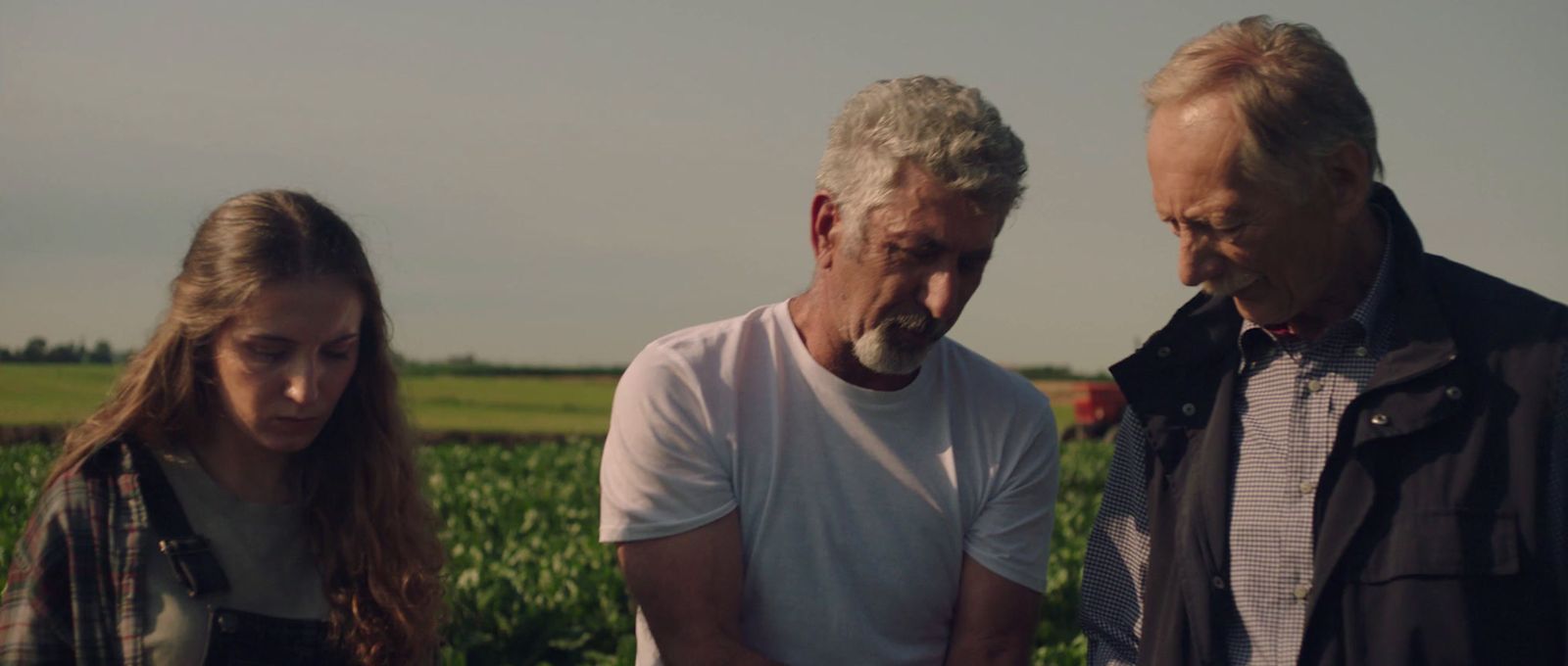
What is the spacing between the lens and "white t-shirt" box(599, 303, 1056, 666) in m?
2.99

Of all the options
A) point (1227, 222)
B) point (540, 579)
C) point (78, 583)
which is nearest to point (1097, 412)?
point (540, 579)

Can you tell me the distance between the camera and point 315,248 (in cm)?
323

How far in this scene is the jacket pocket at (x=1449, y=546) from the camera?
2594 millimetres

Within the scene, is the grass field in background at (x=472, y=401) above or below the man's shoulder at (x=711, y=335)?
below

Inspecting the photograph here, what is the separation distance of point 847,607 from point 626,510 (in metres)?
0.47

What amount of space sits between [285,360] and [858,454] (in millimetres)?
1173

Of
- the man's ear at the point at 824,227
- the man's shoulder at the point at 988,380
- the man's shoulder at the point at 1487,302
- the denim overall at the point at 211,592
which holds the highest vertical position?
the man's ear at the point at 824,227

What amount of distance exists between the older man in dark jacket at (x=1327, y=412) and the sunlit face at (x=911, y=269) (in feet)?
1.23

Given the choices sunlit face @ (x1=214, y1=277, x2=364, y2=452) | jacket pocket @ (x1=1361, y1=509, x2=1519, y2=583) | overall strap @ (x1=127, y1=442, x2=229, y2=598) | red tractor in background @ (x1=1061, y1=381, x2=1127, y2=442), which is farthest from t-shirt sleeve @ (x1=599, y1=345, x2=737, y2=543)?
red tractor in background @ (x1=1061, y1=381, x2=1127, y2=442)

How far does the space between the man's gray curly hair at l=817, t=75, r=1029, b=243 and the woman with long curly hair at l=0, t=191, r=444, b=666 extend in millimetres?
1093

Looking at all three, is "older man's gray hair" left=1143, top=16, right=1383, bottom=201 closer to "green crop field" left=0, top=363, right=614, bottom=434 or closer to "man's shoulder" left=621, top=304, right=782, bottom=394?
"man's shoulder" left=621, top=304, right=782, bottom=394

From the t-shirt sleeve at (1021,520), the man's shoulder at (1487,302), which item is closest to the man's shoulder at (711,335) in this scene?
the t-shirt sleeve at (1021,520)

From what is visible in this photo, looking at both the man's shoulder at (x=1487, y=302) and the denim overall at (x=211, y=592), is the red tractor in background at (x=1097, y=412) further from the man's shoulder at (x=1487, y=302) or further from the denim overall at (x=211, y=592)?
the denim overall at (x=211, y=592)

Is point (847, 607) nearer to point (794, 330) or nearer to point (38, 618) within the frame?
point (794, 330)
